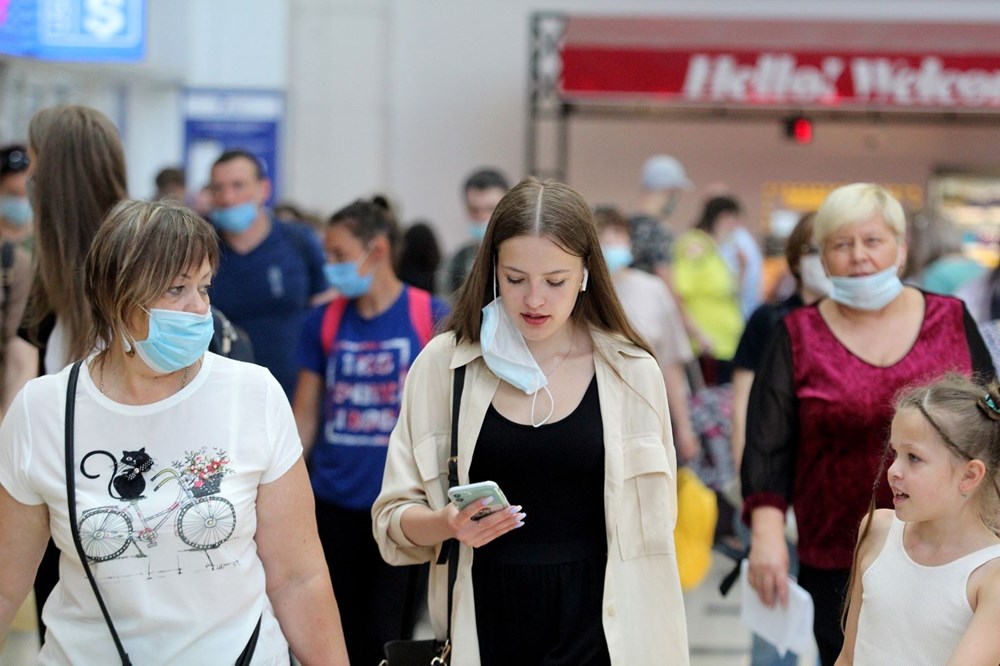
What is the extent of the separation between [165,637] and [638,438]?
1.11 metres

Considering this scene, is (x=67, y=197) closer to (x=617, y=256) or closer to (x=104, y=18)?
(x=617, y=256)

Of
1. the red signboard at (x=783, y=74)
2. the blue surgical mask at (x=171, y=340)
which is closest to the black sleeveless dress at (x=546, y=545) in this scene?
the blue surgical mask at (x=171, y=340)

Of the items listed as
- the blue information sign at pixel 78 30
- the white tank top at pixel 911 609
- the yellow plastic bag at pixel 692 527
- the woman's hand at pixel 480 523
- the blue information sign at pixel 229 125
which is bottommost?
the yellow plastic bag at pixel 692 527

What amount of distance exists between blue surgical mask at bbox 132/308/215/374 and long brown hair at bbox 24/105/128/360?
1045 mm

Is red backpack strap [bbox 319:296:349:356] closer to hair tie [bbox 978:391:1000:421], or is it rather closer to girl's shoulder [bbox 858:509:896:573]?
girl's shoulder [bbox 858:509:896:573]

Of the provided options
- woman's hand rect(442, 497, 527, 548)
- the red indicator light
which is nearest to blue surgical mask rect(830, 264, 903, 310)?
woman's hand rect(442, 497, 527, 548)

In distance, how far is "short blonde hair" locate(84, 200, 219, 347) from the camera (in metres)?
2.71

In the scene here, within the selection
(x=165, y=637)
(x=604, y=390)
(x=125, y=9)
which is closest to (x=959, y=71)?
(x=125, y=9)

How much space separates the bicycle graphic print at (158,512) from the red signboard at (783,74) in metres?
9.86

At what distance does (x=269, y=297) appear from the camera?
18.6 feet

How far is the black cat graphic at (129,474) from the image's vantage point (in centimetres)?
266

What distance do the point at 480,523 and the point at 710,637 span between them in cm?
413

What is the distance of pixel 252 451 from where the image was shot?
8.99 feet

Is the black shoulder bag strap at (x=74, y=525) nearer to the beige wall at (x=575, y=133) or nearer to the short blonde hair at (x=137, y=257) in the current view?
the short blonde hair at (x=137, y=257)
